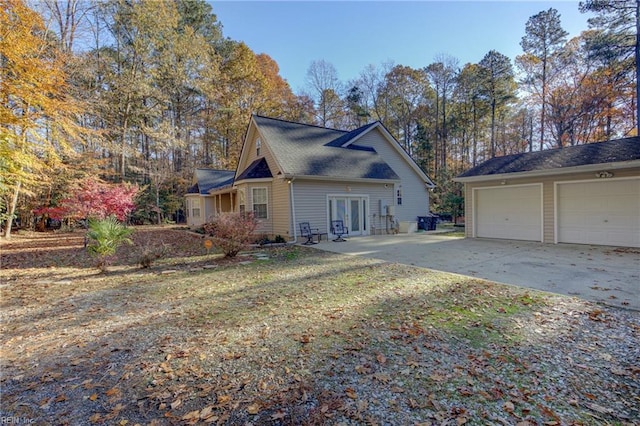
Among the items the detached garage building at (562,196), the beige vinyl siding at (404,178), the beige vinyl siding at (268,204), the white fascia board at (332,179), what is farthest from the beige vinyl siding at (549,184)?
the beige vinyl siding at (268,204)

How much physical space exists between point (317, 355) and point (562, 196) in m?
11.4

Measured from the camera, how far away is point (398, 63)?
30.1 meters

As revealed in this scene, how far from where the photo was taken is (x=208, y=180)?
22.3m

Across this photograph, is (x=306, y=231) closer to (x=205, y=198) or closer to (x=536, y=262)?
(x=536, y=262)

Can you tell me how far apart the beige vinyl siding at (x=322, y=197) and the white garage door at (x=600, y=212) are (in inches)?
288

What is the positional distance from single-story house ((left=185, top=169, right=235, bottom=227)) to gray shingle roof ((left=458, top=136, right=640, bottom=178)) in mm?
15010

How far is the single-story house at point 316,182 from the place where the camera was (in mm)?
12664

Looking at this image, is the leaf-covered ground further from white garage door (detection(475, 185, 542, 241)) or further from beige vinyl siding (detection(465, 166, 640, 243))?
white garage door (detection(475, 185, 542, 241))

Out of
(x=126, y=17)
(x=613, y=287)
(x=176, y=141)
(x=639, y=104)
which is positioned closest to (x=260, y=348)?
(x=613, y=287)

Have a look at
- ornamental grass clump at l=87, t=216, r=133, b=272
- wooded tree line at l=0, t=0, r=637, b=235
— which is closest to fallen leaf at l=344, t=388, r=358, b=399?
ornamental grass clump at l=87, t=216, r=133, b=272

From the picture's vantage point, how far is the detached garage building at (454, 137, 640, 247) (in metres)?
9.07

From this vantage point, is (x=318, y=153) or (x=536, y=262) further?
(x=318, y=153)

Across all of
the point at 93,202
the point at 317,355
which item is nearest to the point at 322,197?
the point at 317,355

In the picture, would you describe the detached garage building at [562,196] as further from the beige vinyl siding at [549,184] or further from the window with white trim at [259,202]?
the window with white trim at [259,202]
